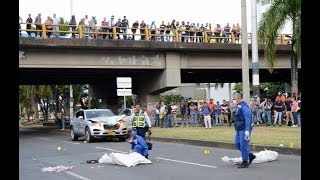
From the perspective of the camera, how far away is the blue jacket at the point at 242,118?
425 inches

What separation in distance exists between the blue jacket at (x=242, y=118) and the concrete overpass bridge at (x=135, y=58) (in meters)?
20.5

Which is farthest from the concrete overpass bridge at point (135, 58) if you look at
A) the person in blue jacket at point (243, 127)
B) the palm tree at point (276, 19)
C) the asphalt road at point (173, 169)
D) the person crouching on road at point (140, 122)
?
the person in blue jacket at point (243, 127)

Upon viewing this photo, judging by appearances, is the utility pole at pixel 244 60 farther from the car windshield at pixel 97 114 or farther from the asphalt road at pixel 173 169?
the car windshield at pixel 97 114

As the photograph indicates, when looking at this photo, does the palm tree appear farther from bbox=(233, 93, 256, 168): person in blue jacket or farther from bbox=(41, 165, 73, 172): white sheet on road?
bbox=(41, 165, 73, 172): white sheet on road

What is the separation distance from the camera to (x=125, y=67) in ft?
106

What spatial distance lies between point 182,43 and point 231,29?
4447mm

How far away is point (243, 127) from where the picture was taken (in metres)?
10.9

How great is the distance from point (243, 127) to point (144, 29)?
2219cm

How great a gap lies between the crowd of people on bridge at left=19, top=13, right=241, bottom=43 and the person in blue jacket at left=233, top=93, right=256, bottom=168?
20746 mm

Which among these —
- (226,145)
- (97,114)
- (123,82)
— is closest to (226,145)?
(226,145)

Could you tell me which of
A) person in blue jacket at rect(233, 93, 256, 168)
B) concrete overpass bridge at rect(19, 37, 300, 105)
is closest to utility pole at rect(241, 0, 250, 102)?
person in blue jacket at rect(233, 93, 256, 168)

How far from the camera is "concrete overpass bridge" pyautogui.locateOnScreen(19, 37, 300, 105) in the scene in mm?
29906

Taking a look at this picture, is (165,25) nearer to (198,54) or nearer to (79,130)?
(198,54)
